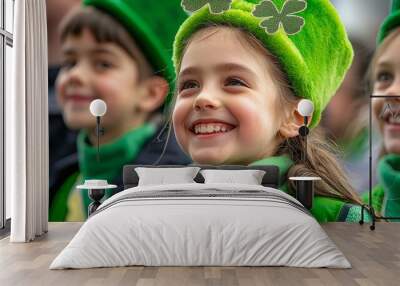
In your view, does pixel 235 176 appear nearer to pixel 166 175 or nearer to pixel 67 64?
pixel 166 175

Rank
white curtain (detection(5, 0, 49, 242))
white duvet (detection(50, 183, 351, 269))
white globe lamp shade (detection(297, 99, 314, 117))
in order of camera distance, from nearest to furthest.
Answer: white duvet (detection(50, 183, 351, 269))
white curtain (detection(5, 0, 49, 242))
white globe lamp shade (detection(297, 99, 314, 117))

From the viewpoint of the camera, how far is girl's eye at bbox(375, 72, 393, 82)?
716 centimetres

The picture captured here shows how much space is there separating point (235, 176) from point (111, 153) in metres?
1.73

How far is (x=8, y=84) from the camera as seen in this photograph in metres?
6.68

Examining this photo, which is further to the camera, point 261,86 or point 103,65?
point 103,65

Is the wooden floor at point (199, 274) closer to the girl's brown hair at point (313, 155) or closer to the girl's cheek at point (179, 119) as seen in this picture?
the girl's brown hair at point (313, 155)

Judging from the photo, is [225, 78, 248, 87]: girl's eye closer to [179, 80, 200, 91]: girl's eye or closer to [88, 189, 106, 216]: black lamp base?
[179, 80, 200, 91]: girl's eye

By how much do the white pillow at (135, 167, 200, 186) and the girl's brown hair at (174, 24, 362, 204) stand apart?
1228 mm

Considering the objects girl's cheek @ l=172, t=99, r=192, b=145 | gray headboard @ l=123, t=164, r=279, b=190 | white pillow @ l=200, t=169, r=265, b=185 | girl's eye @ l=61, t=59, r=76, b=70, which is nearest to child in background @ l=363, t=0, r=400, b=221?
gray headboard @ l=123, t=164, r=279, b=190

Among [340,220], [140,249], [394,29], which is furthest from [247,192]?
[394,29]

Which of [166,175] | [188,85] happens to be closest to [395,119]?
[188,85]

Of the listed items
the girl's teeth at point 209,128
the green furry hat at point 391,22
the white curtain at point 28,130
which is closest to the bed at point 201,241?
the white curtain at point 28,130

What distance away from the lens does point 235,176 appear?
6.44 metres

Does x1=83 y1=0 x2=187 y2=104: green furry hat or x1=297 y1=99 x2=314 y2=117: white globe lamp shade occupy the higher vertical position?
x1=83 y1=0 x2=187 y2=104: green furry hat
